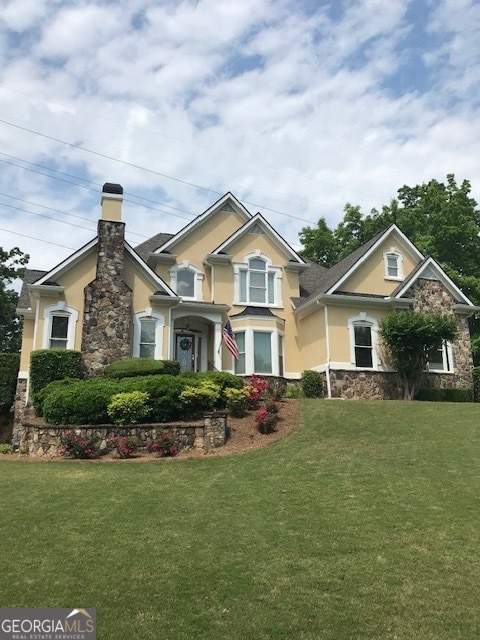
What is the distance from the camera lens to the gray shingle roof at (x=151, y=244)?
998 inches

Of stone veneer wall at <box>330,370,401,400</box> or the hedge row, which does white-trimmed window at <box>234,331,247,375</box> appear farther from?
the hedge row

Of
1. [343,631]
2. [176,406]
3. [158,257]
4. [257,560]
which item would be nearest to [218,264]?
[158,257]

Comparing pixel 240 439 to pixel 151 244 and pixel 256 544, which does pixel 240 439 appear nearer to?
pixel 256 544

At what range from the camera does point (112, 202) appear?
21406mm

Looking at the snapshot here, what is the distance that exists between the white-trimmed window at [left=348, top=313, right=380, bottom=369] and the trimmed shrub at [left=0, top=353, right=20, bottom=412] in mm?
13993

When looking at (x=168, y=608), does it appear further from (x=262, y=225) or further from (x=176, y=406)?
(x=262, y=225)

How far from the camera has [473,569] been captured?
666 centimetres

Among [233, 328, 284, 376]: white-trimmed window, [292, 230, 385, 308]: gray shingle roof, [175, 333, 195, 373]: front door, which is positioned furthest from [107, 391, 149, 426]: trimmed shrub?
[292, 230, 385, 308]: gray shingle roof

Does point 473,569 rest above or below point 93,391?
below

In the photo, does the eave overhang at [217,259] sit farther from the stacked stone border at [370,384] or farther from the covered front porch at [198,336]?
the stacked stone border at [370,384]

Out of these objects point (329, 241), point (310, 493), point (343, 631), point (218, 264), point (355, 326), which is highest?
point (329, 241)

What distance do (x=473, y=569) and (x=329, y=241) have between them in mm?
34347

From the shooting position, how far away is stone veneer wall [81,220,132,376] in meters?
19.6

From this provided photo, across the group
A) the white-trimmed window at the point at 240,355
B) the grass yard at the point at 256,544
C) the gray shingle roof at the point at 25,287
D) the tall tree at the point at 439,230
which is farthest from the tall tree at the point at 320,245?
the grass yard at the point at 256,544
